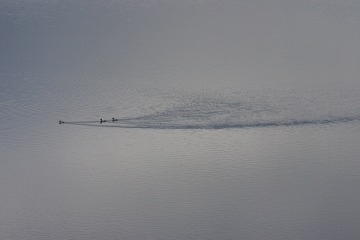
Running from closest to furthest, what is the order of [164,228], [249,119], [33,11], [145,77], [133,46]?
[164,228] → [249,119] → [145,77] → [133,46] → [33,11]

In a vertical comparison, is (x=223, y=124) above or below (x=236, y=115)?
below

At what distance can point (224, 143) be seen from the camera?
46.0 ft

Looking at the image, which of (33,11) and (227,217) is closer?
(227,217)

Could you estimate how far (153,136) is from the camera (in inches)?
564

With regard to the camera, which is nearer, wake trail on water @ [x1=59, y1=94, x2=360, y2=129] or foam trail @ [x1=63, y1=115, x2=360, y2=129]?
foam trail @ [x1=63, y1=115, x2=360, y2=129]

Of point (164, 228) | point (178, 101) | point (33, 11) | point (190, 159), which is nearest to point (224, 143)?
point (190, 159)

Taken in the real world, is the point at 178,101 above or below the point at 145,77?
below

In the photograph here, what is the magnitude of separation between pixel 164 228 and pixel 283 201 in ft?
7.92

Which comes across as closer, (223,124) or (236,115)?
(223,124)

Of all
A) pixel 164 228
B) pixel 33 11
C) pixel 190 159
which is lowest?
pixel 164 228

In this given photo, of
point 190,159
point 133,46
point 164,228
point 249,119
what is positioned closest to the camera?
point 164,228

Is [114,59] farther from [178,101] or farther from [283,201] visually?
[283,201]

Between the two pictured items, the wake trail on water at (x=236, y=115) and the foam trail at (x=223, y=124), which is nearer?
the foam trail at (x=223, y=124)

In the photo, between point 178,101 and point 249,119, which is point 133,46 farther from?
point 249,119
